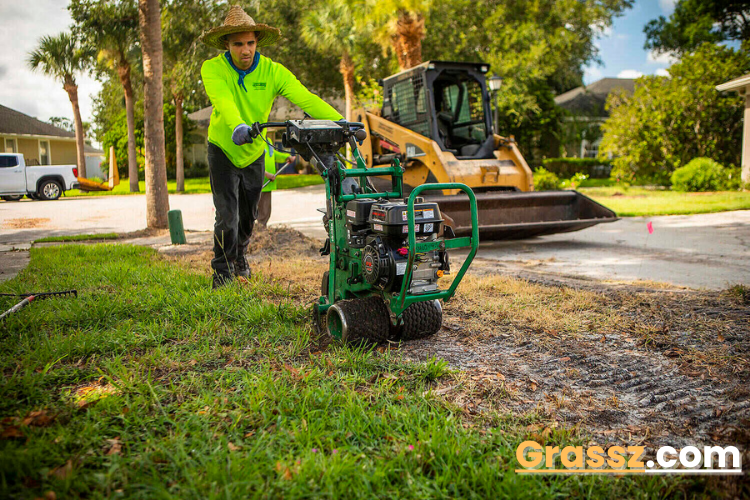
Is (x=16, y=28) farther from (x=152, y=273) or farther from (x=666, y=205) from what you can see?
(x=666, y=205)

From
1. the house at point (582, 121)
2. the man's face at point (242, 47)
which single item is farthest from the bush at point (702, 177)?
the man's face at point (242, 47)

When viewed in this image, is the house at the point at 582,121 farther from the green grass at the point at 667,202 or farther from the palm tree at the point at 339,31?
the green grass at the point at 667,202

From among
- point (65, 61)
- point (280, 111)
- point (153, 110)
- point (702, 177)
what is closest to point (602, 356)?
point (153, 110)

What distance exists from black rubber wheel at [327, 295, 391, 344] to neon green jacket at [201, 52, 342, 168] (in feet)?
5.04

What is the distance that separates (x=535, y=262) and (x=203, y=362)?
4774 millimetres

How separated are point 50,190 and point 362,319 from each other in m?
10.1

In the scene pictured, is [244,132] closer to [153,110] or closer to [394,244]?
[394,244]

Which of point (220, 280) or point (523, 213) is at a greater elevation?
point (523, 213)

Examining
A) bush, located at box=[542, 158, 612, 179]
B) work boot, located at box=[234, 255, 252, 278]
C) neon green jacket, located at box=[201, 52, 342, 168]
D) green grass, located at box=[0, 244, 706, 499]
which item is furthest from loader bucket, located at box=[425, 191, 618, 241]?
bush, located at box=[542, 158, 612, 179]

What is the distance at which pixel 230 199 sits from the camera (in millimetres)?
4672

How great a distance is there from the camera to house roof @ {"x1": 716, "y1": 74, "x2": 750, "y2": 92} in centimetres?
1522

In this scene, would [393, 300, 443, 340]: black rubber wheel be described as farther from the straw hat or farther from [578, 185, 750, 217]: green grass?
[578, 185, 750, 217]: green grass

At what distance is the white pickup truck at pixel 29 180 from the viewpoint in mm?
8763

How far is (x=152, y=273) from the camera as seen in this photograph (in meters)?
5.21
